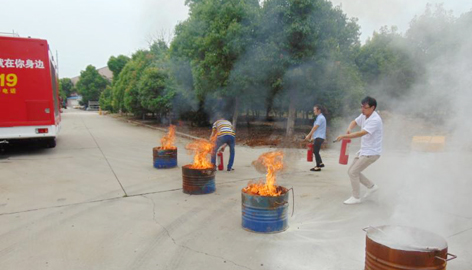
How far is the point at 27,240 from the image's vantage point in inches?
147

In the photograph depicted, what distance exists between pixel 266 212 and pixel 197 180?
6.37 ft

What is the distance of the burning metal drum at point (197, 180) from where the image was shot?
17.7 feet

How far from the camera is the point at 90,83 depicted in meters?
66.9

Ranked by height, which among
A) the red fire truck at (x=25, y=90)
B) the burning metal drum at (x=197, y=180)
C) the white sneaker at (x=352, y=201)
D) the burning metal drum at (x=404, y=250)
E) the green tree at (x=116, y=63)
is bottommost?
the white sneaker at (x=352, y=201)

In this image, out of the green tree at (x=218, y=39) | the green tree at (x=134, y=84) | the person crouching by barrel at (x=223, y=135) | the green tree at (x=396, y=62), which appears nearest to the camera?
the green tree at (x=396, y=62)

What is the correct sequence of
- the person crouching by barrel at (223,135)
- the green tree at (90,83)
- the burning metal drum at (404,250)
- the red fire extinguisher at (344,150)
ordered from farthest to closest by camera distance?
the green tree at (90,83) < the person crouching by barrel at (223,135) < the red fire extinguisher at (344,150) < the burning metal drum at (404,250)

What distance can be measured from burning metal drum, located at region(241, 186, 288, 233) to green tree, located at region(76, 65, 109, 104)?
2746 inches

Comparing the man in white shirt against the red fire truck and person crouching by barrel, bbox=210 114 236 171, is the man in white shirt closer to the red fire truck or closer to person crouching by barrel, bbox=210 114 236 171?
person crouching by barrel, bbox=210 114 236 171

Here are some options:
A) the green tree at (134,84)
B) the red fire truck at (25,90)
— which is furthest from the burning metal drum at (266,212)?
the green tree at (134,84)

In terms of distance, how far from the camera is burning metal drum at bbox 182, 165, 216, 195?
540 cm

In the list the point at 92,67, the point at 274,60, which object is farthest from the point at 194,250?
the point at 92,67

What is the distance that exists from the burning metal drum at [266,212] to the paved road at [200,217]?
108 mm

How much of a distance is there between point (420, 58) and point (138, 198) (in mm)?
4765

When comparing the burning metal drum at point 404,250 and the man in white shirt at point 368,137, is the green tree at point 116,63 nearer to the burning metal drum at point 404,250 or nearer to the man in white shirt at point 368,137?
the man in white shirt at point 368,137
